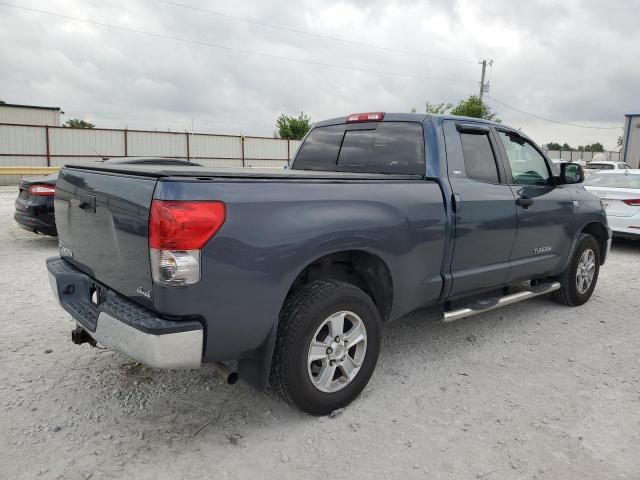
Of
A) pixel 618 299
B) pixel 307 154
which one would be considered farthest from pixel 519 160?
pixel 618 299

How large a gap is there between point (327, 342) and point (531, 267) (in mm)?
2442

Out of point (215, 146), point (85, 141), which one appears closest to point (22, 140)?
point (85, 141)

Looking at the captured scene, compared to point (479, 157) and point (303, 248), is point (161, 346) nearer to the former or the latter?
point (303, 248)

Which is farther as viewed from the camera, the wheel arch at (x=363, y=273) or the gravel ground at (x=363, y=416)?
the wheel arch at (x=363, y=273)

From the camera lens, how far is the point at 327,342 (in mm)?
2992

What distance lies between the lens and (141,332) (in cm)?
241

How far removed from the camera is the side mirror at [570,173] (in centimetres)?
480

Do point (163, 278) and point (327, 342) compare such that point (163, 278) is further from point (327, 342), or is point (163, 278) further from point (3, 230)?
point (3, 230)

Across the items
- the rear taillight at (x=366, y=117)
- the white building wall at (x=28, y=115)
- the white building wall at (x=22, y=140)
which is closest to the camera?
the rear taillight at (x=366, y=117)

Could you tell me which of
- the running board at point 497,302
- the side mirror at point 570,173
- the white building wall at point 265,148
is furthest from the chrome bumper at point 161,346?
the white building wall at point 265,148

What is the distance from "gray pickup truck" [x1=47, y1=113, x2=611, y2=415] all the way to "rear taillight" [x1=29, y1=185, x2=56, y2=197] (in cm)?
475

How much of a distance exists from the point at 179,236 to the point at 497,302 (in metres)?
2.85

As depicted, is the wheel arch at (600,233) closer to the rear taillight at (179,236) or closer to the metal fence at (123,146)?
the rear taillight at (179,236)

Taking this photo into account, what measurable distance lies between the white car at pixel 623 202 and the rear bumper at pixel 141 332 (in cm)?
807
